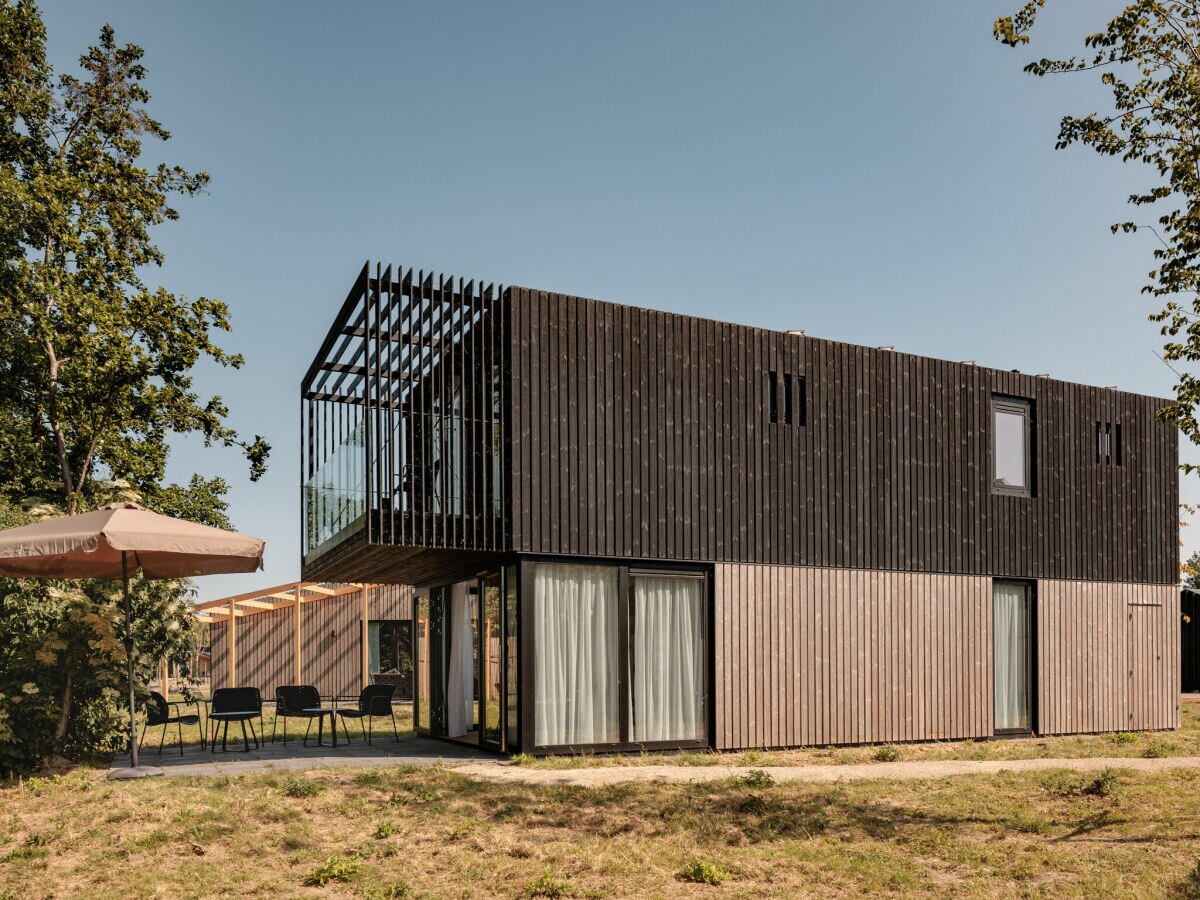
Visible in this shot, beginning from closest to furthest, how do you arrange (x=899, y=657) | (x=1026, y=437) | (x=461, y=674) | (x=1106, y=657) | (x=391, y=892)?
(x=391, y=892)
(x=461, y=674)
(x=899, y=657)
(x=1026, y=437)
(x=1106, y=657)

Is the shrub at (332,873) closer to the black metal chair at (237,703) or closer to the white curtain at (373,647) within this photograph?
the black metal chair at (237,703)

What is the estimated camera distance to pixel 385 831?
26.1 ft

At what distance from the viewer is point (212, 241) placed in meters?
15.0

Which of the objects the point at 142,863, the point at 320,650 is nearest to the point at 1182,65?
the point at 142,863

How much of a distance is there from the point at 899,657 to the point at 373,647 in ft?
48.1

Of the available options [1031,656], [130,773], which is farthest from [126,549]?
[1031,656]

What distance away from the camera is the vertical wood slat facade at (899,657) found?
13562 mm

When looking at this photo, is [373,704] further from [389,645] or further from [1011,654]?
[389,645]

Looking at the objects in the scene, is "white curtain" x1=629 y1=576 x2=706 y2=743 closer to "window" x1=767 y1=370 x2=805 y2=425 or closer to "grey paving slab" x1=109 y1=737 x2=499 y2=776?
"grey paving slab" x1=109 y1=737 x2=499 y2=776

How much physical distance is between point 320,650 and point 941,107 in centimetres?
1796

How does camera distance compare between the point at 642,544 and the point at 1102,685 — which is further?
the point at 1102,685

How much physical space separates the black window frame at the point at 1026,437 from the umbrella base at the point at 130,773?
38.5ft

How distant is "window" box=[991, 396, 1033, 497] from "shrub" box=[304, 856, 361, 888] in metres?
11.7

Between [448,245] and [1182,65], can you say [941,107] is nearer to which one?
[1182,65]
